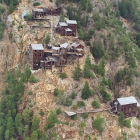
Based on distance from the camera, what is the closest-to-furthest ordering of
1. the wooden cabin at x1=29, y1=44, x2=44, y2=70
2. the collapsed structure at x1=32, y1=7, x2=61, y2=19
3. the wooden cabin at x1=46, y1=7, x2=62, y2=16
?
the wooden cabin at x1=29, y1=44, x2=44, y2=70 < the collapsed structure at x1=32, y1=7, x2=61, y2=19 < the wooden cabin at x1=46, y1=7, x2=62, y2=16

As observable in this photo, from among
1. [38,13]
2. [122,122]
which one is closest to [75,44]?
[38,13]

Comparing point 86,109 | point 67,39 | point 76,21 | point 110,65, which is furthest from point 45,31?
point 86,109

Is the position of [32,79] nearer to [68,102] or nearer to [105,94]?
[68,102]

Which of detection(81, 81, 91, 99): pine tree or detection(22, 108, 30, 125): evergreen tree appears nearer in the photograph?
detection(22, 108, 30, 125): evergreen tree

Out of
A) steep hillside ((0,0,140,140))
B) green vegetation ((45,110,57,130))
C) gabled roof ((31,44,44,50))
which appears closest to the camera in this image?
green vegetation ((45,110,57,130))

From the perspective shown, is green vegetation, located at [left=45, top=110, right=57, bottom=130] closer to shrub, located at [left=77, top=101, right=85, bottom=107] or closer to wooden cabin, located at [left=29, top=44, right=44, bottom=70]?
shrub, located at [left=77, top=101, right=85, bottom=107]

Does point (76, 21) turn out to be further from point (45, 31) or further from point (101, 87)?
point (101, 87)

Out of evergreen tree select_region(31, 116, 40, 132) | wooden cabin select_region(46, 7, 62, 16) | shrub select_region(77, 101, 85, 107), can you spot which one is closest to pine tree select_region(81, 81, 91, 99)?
shrub select_region(77, 101, 85, 107)
